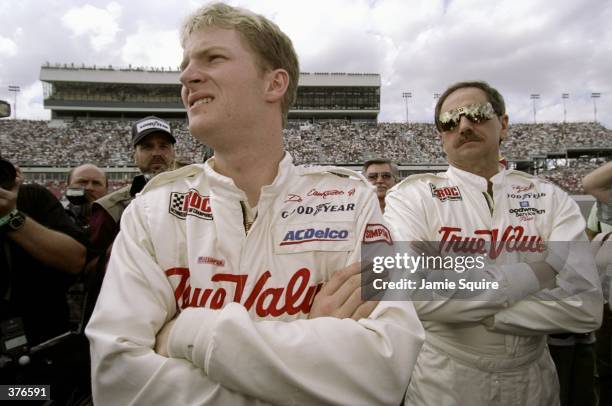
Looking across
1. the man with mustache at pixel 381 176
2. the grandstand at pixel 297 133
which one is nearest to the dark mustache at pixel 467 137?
the man with mustache at pixel 381 176

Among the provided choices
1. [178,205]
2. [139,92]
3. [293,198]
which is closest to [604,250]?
[293,198]

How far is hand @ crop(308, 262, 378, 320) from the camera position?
4.30 feet

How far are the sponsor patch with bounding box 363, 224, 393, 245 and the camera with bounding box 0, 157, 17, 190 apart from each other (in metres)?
1.83

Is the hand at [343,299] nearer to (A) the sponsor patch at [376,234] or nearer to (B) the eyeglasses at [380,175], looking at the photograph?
(A) the sponsor patch at [376,234]

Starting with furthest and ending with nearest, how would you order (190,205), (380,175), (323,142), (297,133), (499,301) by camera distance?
(297,133) < (323,142) < (380,175) < (499,301) < (190,205)

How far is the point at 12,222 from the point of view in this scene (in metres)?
2.00

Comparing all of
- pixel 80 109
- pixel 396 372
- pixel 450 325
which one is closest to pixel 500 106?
pixel 450 325

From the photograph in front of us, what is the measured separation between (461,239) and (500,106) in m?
0.99

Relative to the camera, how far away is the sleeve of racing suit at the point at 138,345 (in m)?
1.14

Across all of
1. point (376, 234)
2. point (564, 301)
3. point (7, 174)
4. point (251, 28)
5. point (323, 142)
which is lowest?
point (564, 301)

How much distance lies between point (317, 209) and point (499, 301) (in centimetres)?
107

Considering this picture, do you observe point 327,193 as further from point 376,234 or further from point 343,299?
point 343,299

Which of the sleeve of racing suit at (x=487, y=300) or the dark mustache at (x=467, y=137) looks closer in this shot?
the sleeve of racing suit at (x=487, y=300)

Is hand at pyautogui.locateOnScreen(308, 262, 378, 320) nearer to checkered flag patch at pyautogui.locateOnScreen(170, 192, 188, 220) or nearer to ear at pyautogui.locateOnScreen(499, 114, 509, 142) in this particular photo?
checkered flag patch at pyautogui.locateOnScreen(170, 192, 188, 220)
